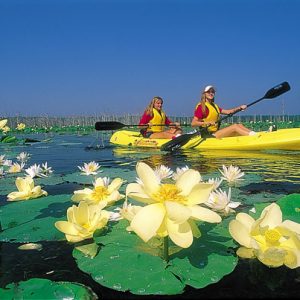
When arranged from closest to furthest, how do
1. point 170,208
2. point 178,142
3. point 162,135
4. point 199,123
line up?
point 170,208
point 178,142
point 199,123
point 162,135

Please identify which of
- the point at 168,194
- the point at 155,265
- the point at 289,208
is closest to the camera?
the point at 168,194

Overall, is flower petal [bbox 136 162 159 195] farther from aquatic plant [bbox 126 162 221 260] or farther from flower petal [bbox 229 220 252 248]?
flower petal [bbox 229 220 252 248]

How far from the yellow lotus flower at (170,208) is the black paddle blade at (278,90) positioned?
794cm

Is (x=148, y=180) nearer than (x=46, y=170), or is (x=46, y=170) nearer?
(x=148, y=180)

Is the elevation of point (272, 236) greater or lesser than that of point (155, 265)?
greater

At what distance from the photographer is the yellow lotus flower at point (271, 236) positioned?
138cm

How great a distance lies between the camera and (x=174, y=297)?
136 centimetres

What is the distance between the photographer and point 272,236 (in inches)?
55.7

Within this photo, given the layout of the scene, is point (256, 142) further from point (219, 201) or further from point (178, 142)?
point (219, 201)

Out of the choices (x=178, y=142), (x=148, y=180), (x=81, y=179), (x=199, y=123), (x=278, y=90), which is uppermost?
(x=278, y=90)

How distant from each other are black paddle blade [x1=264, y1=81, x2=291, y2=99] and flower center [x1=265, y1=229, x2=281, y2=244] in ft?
A: 25.7

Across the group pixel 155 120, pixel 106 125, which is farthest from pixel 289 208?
pixel 155 120

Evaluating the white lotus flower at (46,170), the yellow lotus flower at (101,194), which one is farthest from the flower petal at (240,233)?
the white lotus flower at (46,170)

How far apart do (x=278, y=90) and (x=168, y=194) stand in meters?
8.11
